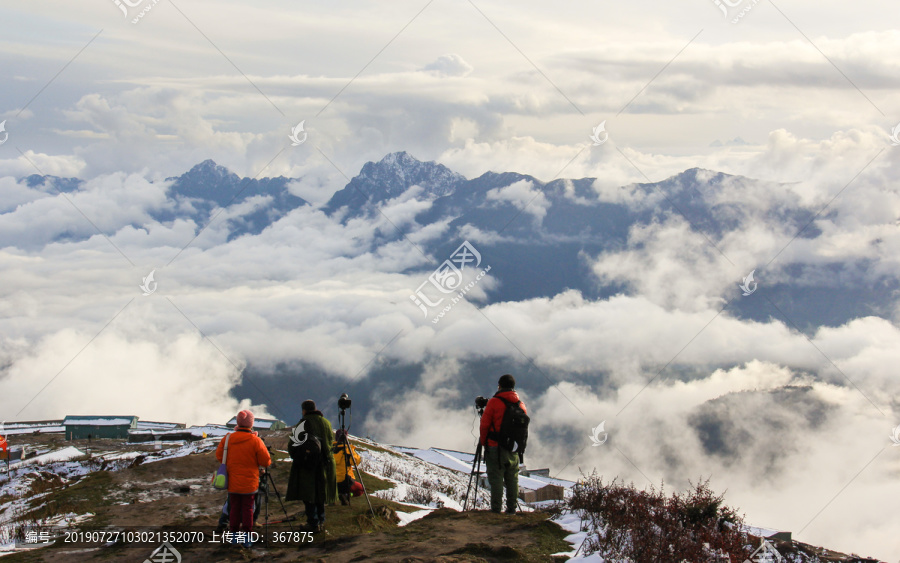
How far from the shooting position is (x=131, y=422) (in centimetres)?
7450

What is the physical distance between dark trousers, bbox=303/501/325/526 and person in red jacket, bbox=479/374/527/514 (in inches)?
116

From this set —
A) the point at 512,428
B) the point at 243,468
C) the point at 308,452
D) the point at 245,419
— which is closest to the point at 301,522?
the point at 308,452

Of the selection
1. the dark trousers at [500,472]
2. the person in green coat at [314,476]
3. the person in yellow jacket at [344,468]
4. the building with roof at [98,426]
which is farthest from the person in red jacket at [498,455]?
the building with roof at [98,426]

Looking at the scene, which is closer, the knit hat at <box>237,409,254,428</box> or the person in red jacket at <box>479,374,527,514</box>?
the knit hat at <box>237,409,254,428</box>

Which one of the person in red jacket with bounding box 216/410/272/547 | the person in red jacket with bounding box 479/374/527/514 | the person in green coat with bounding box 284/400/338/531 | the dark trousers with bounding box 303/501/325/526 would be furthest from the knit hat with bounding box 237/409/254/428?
the person in red jacket with bounding box 479/374/527/514

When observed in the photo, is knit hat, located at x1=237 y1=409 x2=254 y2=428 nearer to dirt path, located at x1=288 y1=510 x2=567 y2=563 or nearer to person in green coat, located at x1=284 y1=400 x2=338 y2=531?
person in green coat, located at x1=284 y1=400 x2=338 y2=531

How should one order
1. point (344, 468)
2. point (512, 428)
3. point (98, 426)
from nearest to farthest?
point (512, 428), point (344, 468), point (98, 426)

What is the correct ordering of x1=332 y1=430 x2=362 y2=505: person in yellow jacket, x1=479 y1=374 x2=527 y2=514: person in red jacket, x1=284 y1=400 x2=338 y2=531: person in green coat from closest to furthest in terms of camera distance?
x1=284 y1=400 x2=338 y2=531: person in green coat → x1=479 y1=374 x2=527 y2=514: person in red jacket → x1=332 y1=430 x2=362 y2=505: person in yellow jacket

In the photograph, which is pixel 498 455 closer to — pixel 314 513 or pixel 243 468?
pixel 314 513

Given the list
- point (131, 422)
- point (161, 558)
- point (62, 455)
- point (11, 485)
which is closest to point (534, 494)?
point (161, 558)

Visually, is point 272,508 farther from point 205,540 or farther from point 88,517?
point 88,517

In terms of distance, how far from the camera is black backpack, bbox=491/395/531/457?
11.6m

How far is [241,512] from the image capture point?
10.1m

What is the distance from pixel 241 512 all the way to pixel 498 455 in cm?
440
